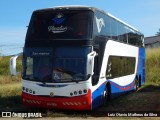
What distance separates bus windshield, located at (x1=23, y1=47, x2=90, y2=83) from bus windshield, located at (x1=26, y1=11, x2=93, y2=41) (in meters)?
0.60

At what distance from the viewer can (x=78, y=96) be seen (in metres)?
13.2

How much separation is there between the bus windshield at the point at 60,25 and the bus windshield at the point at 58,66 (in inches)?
23.8

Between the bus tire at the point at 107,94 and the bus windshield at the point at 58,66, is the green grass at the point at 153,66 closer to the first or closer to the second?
the bus tire at the point at 107,94

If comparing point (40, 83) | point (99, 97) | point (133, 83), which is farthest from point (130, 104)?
point (133, 83)

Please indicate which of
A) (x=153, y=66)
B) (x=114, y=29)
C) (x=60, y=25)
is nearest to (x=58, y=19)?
(x=60, y=25)

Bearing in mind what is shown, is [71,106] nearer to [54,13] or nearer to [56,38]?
[56,38]

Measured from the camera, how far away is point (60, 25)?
14.1 meters

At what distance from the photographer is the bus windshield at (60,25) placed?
13.7 metres

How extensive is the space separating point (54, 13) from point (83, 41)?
1814 mm

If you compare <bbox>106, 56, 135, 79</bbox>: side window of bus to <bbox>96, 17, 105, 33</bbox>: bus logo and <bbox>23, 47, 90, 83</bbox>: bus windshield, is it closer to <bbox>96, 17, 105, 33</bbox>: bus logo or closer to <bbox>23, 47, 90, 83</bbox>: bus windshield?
<bbox>96, 17, 105, 33</bbox>: bus logo

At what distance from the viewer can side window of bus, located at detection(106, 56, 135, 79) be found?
632 inches

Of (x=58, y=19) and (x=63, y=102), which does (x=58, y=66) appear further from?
(x=58, y=19)

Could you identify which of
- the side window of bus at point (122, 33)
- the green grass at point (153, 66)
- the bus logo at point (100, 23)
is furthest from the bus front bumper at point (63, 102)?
the green grass at point (153, 66)

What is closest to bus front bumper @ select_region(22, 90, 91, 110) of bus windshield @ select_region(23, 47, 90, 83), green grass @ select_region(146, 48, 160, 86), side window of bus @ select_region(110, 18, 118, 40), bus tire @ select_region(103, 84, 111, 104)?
bus windshield @ select_region(23, 47, 90, 83)
